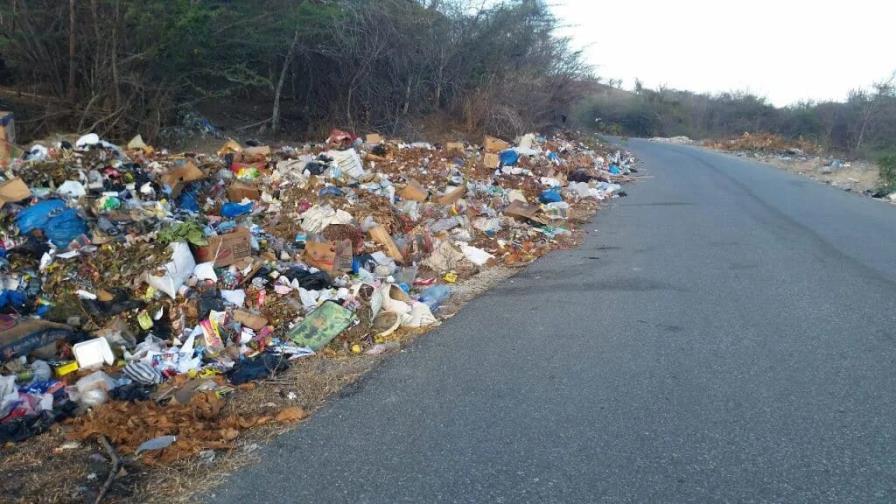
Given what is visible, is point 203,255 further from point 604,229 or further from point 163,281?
point 604,229

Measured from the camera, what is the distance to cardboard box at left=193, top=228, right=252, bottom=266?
236 inches

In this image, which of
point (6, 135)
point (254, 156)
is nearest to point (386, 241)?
point (254, 156)

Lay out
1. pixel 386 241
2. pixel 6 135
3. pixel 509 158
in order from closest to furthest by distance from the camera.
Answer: pixel 386 241, pixel 6 135, pixel 509 158

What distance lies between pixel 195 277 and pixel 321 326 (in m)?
1.48

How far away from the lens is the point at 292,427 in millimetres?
3590

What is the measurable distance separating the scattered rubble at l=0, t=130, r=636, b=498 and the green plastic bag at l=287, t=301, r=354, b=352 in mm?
16

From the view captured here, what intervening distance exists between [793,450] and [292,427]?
2672 mm

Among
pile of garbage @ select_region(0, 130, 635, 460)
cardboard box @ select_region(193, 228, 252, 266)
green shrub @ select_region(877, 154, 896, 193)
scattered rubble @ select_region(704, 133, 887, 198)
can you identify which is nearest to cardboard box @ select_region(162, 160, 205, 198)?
Result: pile of garbage @ select_region(0, 130, 635, 460)

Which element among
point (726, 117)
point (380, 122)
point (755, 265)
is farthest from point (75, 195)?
point (726, 117)

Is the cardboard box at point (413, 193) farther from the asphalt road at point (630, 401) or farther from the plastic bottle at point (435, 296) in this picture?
the plastic bottle at point (435, 296)

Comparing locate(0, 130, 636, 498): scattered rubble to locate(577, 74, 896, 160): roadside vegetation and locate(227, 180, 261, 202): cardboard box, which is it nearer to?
locate(227, 180, 261, 202): cardboard box

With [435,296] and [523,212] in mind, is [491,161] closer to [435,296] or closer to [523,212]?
[523,212]

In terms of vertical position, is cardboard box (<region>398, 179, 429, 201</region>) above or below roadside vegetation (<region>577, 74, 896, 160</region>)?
below

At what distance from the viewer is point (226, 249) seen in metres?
6.11
